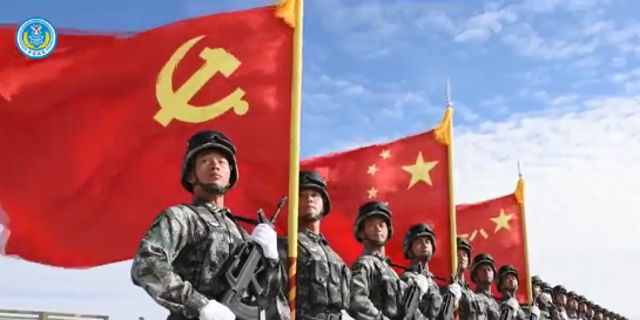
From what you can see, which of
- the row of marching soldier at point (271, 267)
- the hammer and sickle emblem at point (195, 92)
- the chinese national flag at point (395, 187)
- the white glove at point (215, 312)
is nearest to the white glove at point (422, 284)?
the row of marching soldier at point (271, 267)

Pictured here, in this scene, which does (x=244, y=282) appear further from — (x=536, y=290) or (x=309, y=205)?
(x=536, y=290)

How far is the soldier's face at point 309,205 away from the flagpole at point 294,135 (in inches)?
26.8

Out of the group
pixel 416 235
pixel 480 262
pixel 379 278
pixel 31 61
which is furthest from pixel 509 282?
pixel 31 61

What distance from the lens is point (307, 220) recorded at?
→ 6945 mm

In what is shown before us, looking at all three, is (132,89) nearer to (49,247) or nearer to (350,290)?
(49,247)

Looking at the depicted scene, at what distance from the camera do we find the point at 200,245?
15.8 ft

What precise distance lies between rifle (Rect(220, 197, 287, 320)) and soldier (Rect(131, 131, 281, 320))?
2.4 inches

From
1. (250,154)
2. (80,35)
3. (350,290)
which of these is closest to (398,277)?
(350,290)

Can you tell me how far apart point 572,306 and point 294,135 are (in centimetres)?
1898

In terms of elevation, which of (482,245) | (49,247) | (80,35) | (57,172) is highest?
(482,245)

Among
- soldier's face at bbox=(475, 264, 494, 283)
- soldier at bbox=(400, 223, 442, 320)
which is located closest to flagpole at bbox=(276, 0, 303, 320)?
soldier at bbox=(400, 223, 442, 320)

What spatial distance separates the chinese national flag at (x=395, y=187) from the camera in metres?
9.88

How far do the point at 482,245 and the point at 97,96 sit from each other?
8.47m

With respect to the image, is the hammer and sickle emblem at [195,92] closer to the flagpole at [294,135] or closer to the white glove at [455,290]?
the flagpole at [294,135]
